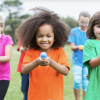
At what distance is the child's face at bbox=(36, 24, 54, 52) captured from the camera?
7.03ft

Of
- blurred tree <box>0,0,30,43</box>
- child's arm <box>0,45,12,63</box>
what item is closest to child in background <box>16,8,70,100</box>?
child's arm <box>0,45,12,63</box>

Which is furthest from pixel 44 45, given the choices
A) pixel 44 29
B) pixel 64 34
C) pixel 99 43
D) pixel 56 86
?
pixel 99 43

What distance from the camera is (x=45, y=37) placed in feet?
7.01

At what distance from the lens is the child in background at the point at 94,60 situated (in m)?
2.01

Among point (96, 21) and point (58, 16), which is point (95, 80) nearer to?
point (96, 21)

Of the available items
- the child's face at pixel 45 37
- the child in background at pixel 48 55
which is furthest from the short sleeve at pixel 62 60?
the child's face at pixel 45 37

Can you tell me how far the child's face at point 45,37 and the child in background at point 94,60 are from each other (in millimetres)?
489

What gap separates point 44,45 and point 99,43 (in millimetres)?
721

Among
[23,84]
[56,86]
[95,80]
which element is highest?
[95,80]

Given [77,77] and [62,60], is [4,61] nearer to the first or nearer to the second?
[62,60]

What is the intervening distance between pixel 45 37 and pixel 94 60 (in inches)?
27.0

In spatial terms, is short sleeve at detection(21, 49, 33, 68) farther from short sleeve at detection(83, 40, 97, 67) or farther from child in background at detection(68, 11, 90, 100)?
child in background at detection(68, 11, 90, 100)

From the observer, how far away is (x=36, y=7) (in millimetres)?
2402

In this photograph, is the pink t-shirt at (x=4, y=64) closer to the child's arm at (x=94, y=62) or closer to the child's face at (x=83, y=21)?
the child's arm at (x=94, y=62)
